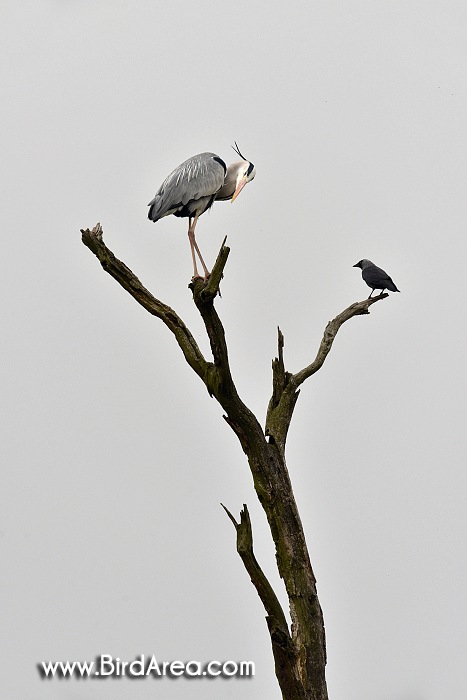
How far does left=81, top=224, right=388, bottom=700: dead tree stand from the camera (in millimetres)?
7254

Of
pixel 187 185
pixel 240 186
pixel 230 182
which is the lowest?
pixel 187 185

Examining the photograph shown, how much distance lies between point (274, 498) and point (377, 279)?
9.34 feet

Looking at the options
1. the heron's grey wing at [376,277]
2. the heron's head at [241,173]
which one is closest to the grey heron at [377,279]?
the heron's grey wing at [376,277]

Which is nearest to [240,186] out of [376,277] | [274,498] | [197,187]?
[197,187]

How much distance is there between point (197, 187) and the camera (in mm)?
8688

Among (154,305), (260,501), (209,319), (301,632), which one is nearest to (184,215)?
(154,305)

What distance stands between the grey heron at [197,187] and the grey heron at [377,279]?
1.55 m

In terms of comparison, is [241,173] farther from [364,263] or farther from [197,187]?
[364,263]

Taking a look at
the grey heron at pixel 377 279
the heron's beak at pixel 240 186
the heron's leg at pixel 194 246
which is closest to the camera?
the heron's leg at pixel 194 246

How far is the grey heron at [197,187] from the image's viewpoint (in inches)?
340

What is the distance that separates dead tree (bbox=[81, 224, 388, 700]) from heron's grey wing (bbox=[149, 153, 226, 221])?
49.0 inches

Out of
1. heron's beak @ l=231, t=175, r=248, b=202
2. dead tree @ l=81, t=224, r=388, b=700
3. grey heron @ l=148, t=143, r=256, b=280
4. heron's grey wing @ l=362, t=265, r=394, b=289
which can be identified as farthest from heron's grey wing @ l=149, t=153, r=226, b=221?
heron's grey wing @ l=362, t=265, r=394, b=289

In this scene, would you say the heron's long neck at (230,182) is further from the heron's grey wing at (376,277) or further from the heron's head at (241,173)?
the heron's grey wing at (376,277)

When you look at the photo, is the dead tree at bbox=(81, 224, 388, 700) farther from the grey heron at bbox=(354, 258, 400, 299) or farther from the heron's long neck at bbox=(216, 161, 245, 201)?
the grey heron at bbox=(354, 258, 400, 299)
